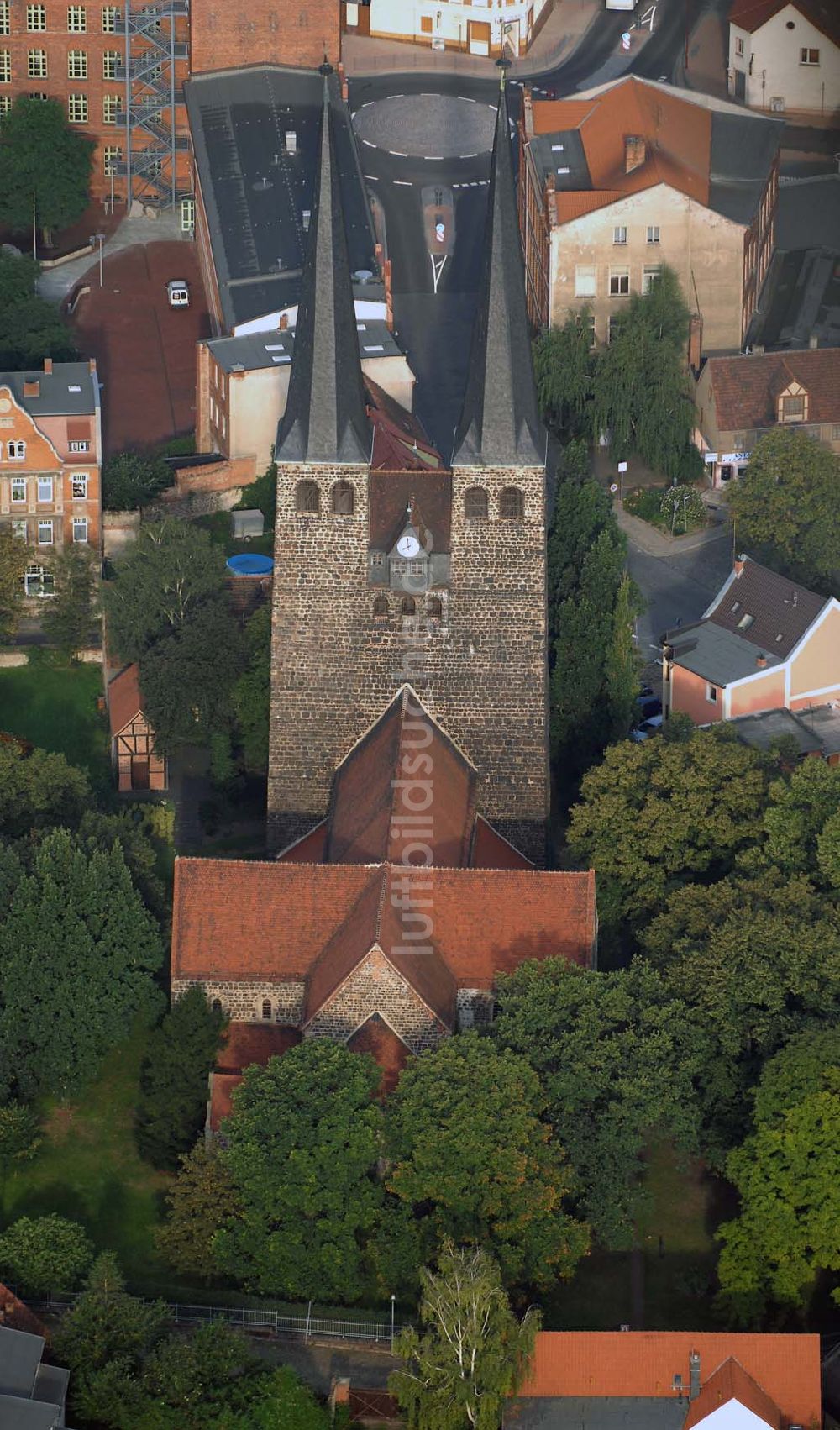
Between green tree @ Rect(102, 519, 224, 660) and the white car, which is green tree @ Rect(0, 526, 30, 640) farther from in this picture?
the white car

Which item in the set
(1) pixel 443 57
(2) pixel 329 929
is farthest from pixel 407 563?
(1) pixel 443 57

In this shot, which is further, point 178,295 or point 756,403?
point 178,295

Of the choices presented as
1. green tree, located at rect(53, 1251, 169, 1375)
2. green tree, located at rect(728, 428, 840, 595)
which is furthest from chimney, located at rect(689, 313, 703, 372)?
green tree, located at rect(53, 1251, 169, 1375)

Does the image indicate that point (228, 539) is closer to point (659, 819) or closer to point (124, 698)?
point (124, 698)

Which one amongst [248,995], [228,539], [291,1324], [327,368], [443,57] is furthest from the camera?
[443,57]

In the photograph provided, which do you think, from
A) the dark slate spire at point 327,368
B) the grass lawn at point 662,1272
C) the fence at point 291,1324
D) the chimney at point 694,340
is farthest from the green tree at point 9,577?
the fence at point 291,1324

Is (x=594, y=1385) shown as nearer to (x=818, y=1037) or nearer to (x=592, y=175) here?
(x=818, y=1037)

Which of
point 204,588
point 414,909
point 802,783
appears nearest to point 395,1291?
point 414,909
